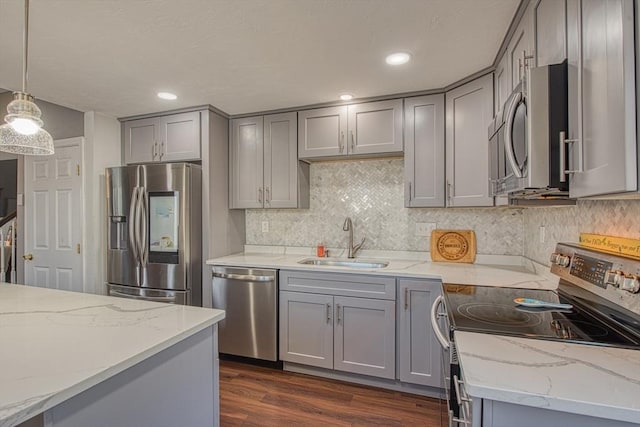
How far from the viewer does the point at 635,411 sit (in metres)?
0.67

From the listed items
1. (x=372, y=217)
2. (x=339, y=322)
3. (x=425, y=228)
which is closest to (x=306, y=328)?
(x=339, y=322)

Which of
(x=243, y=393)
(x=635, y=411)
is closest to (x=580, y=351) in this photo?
(x=635, y=411)

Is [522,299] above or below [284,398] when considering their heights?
above

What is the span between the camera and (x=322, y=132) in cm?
281

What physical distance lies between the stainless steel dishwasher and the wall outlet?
4.26 ft

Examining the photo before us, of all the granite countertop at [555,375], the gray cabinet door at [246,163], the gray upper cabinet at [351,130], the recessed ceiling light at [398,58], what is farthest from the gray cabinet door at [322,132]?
the granite countertop at [555,375]

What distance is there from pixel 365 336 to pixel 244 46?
209cm

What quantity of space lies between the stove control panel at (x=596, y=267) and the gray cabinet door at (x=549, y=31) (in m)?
0.74

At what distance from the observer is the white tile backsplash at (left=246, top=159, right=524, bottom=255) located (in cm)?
257

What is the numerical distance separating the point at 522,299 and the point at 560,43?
3.48 feet

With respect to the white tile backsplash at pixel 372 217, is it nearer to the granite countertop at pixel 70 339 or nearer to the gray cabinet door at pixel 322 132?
the gray cabinet door at pixel 322 132

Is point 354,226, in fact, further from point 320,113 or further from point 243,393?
→ point 243,393

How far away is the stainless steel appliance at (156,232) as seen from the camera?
8.94 feet

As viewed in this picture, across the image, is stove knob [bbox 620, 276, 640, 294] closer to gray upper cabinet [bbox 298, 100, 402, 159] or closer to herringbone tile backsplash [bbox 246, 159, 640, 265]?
herringbone tile backsplash [bbox 246, 159, 640, 265]
